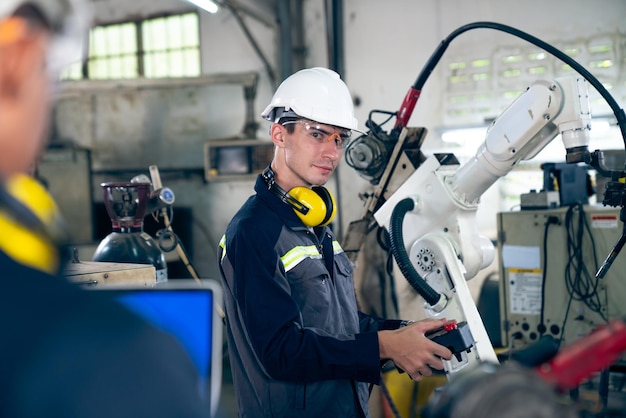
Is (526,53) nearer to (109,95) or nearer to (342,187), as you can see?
(342,187)

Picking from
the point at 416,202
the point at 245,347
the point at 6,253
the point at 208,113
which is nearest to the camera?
the point at 6,253

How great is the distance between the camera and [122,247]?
2.80m

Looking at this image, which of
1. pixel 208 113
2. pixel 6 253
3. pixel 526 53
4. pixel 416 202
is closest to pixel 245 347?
pixel 416 202

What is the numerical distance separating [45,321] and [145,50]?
588 centimetres

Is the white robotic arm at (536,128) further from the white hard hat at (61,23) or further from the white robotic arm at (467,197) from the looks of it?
the white hard hat at (61,23)

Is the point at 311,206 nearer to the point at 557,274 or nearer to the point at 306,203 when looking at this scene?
the point at 306,203

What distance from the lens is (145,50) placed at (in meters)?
6.00

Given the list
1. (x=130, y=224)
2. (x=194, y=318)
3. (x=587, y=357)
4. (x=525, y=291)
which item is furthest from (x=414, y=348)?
(x=525, y=291)

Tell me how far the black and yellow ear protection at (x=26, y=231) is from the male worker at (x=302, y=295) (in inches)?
39.0

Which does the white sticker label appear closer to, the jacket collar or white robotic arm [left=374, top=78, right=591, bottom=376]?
white robotic arm [left=374, top=78, right=591, bottom=376]

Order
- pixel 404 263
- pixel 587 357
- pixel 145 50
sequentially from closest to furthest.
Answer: pixel 587 357 < pixel 404 263 < pixel 145 50

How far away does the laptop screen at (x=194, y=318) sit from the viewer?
3.60 ft

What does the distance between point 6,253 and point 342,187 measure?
4.84 m

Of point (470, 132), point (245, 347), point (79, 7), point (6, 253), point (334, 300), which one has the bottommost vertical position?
point (245, 347)
